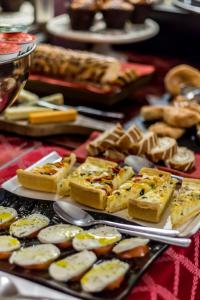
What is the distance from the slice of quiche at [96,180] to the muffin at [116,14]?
0.85m

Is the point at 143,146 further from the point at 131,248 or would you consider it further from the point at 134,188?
the point at 131,248

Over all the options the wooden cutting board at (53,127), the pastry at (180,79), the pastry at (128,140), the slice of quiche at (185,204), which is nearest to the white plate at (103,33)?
the pastry at (180,79)

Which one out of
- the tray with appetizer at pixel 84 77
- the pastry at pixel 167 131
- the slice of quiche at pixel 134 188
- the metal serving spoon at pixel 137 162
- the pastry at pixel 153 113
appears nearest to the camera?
the slice of quiche at pixel 134 188

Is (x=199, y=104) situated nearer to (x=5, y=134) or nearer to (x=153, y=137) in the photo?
(x=153, y=137)

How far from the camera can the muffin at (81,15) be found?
1.84 metres

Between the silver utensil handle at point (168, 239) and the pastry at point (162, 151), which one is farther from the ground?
the silver utensil handle at point (168, 239)

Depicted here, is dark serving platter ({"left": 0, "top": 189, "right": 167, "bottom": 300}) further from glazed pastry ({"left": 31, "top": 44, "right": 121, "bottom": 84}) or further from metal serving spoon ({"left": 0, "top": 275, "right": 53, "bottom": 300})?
glazed pastry ({"left": 31, "top": 44, "right": 121, "bottom": 84})

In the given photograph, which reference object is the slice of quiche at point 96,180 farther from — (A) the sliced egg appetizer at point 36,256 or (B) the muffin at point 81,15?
(B) the muffin at point 81,15

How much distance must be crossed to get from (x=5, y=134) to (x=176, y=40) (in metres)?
1.01

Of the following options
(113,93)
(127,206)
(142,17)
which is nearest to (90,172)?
(127,206)

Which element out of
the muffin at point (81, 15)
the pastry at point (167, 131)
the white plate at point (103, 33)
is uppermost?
the muffin at point (81, 15)

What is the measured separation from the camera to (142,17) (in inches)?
76.4

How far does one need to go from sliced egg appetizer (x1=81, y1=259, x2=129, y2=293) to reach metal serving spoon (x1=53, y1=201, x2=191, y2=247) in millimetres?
86

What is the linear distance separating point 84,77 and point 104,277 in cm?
95
